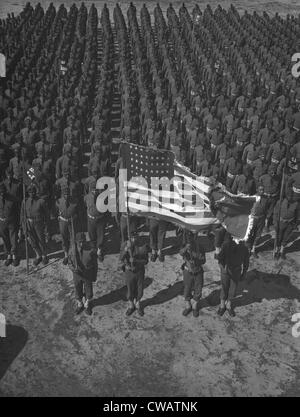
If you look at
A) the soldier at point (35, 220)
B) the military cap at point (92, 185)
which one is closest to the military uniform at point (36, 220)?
the soldier at point (35, 220)

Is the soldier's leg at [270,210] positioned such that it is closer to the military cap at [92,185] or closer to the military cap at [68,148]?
the military cap at [92,185]

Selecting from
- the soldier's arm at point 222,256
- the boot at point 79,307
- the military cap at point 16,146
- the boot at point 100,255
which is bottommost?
the boot at point 79,307

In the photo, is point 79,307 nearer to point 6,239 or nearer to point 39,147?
point 6,239

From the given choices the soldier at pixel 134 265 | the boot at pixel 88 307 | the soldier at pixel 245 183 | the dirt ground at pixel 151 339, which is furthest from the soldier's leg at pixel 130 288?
the soldier at pixel 245 183

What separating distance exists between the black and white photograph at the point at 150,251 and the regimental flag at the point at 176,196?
0.09 ft

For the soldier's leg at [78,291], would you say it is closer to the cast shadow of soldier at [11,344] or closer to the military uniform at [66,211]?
the cast shadow of soldier at [11,344]

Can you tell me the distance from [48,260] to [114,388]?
441cm

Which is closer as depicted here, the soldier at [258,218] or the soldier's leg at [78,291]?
the soldier's leg at [78,291]

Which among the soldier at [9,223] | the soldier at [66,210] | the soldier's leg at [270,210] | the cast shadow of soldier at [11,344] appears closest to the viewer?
the cast shadow of soldier at [11,344]

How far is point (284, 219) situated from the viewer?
1195 cm

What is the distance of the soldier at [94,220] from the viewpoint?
38.7ft

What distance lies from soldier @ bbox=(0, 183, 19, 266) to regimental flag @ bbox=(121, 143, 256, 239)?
3.18m

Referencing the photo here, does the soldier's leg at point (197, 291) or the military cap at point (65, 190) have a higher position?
the military cap at point (65, 190)

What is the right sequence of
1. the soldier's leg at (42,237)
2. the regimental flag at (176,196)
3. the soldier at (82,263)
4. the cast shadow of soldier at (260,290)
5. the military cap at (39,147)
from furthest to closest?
the military cap at (39,147), the soldier's leg at (42,237), the cast shadow of soldier at (260,290), the soldier at (82,263), the regimental flag at (176,196)
